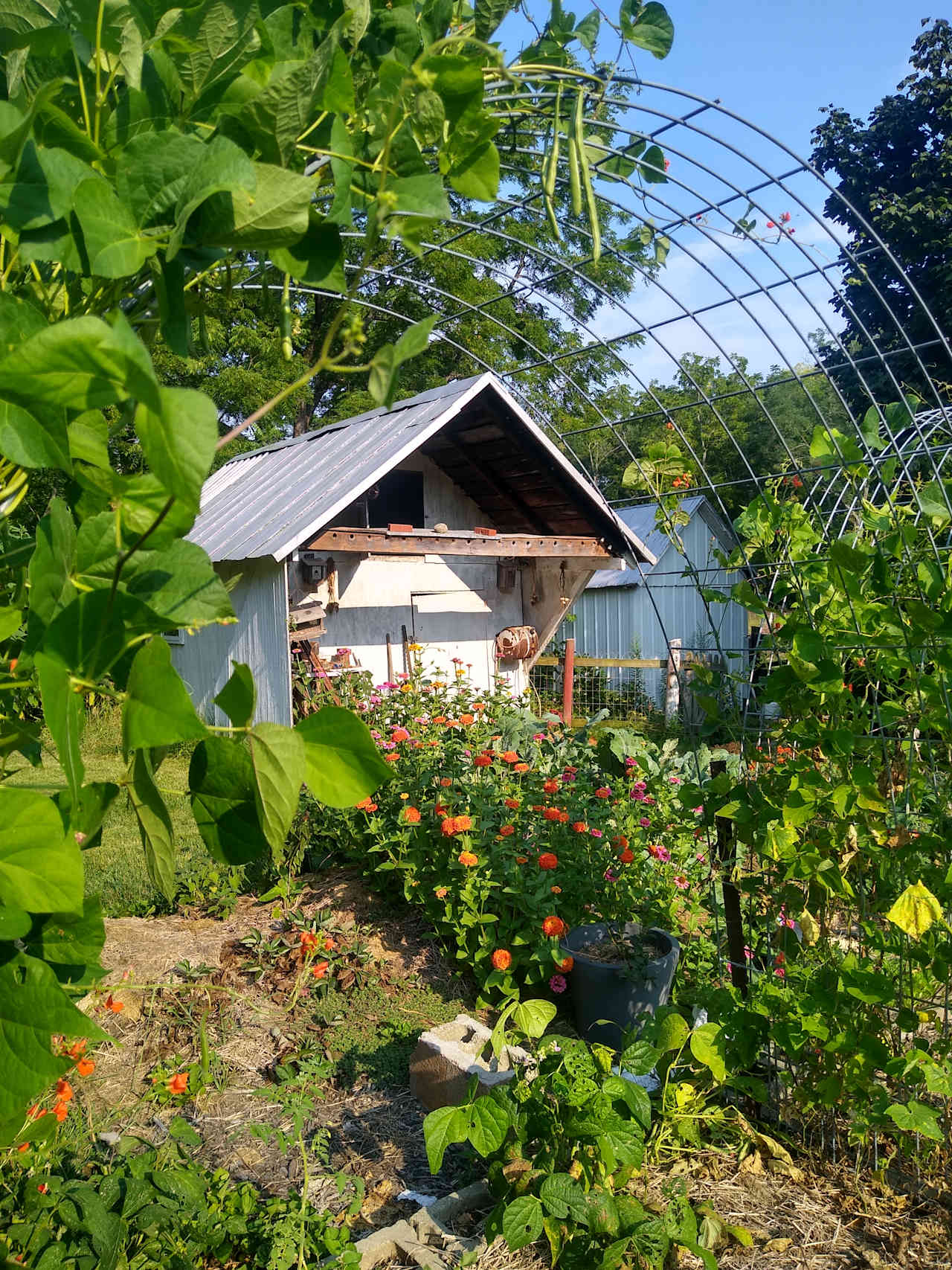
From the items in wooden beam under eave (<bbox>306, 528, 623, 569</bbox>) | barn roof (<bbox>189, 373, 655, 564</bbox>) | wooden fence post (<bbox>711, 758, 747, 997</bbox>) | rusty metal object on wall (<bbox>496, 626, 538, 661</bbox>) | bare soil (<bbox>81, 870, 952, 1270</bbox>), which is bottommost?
bare soil (<bbox>81, 870, 952, 1270</bbox>)

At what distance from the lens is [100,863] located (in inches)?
212

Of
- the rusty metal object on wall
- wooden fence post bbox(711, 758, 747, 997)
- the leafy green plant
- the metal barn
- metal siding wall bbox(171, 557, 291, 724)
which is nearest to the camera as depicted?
the leafy green plant

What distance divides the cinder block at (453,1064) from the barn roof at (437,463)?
391 centimetres

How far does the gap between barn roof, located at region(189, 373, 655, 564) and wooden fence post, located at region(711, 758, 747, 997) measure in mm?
3855

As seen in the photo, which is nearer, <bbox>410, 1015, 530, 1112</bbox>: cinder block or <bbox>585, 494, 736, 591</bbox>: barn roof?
<bbox>410, 1015, 530, 1112</bbox>: cinder block

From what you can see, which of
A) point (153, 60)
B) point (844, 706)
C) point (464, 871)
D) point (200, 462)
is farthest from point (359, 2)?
point (464, 871)

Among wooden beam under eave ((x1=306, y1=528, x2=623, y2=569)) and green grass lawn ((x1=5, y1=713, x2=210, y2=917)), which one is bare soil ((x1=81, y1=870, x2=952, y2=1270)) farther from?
wooden beam under eave ((x1=306, y1=528, x2=623, y2=569))

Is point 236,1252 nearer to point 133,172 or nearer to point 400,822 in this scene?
point 400,822

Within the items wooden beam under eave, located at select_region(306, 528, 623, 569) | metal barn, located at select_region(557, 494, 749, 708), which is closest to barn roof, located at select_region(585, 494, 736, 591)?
metal barn, located at select_region(557, 494, 749, 708)

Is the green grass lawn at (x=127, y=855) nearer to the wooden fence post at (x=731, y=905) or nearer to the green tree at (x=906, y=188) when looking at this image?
the wooden fence post at (x=731, y=905)

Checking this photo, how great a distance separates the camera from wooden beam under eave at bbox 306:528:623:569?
6.57m

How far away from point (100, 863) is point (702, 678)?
4.29m

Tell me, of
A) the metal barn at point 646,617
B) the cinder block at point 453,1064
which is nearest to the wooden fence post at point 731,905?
the cinder block at point 453,1064

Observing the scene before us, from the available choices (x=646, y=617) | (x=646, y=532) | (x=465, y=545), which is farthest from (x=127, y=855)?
(x=646, y=532)
